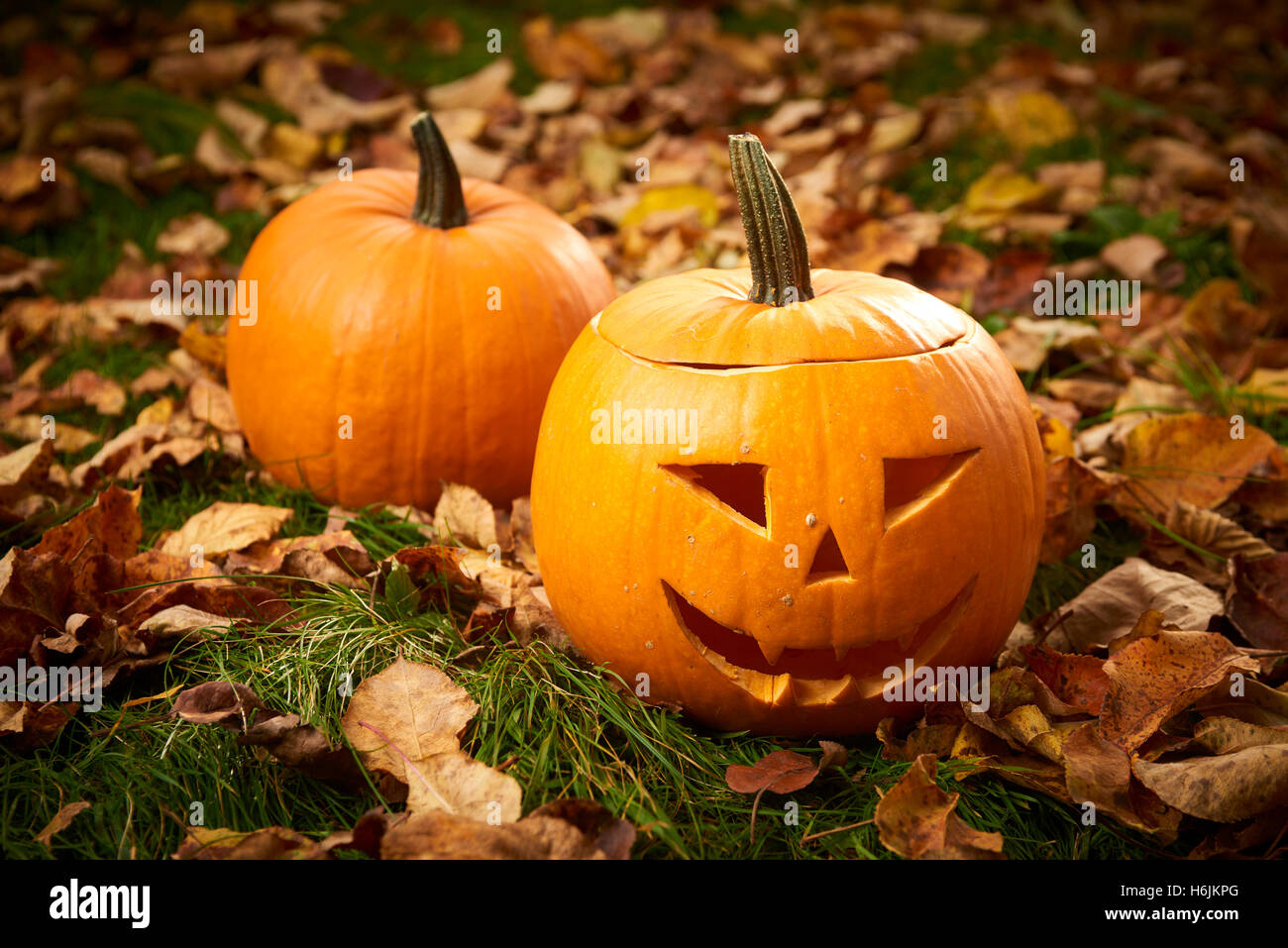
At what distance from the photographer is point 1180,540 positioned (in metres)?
2.32

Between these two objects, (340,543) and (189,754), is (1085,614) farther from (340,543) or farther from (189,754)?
(189,754)

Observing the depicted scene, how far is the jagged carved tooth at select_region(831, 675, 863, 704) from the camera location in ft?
6.04

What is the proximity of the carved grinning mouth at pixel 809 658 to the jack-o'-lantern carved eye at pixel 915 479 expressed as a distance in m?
0.17

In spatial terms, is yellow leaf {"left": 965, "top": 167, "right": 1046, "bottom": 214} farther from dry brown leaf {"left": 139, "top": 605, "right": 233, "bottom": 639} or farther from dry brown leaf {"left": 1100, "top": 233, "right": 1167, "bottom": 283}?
dry brown leaf {"left": 139, "top": 605, "right": 233, "bottom": 639}

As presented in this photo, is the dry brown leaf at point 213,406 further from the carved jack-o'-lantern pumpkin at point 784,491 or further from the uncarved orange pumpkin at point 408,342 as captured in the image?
the carved jack-o'-lantern pumpkin at point 784,491

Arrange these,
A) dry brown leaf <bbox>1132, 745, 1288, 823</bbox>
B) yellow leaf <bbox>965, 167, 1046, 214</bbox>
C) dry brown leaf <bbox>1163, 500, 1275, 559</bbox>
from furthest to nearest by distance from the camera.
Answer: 1. yellow leaf <bbox>965, 167, 1046, 214</bbox>
2. dry brown leaf <bbox>1163, 500, 1275, 559</bbox>
3. dry brown leaf <bbox>1132, 745, 1288, 823</bbox>

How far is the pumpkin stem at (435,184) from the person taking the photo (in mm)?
2521

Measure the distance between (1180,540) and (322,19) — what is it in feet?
16.3

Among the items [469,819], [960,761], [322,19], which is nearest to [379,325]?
[469,819]

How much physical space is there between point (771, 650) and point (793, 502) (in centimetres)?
26

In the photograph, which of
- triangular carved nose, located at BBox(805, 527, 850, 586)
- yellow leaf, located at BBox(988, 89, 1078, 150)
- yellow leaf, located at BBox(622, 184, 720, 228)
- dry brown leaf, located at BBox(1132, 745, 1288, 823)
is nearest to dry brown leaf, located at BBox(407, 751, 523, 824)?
triangular carved nose, located at BBox(805, 527, 850, 586)

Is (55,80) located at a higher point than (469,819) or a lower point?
higher

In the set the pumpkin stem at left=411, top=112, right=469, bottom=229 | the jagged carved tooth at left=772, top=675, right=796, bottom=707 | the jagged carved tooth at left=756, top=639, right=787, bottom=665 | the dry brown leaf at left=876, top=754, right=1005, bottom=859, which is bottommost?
the dry brown leaf at left=876, top=754, right=1005, bottom=859

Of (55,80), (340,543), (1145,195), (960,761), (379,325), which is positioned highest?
(55,80)
